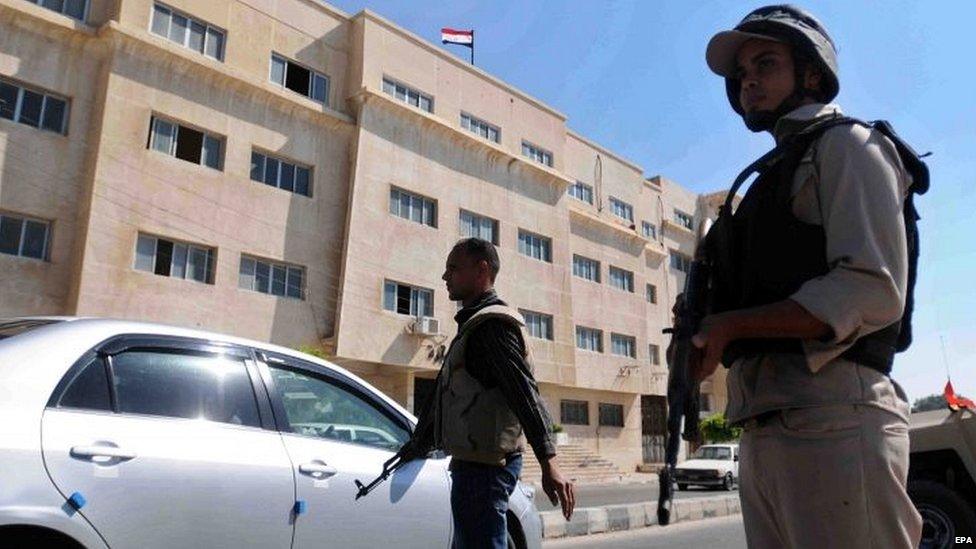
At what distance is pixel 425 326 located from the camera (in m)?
22.9

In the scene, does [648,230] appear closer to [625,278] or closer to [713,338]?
[625,278]

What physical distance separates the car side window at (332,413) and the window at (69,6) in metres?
18.1

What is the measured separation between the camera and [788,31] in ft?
5.44

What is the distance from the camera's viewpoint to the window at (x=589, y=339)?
3116cm

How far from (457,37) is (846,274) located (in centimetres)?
3095

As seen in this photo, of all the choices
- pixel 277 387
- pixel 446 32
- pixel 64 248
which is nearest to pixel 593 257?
pixel 446 32

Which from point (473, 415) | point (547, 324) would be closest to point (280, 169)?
A: point (547, 324)

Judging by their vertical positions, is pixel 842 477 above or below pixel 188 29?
below

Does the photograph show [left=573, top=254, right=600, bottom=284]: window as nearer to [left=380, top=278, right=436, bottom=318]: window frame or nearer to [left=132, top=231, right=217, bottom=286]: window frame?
[left=380, top=278, right=436, bottom=318]: window frame

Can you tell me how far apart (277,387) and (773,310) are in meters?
2.39

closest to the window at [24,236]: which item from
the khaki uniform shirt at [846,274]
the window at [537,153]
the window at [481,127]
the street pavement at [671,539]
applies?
the street pavement at [671,539]

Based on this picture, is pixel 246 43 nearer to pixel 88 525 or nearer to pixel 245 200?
pixel 245 200

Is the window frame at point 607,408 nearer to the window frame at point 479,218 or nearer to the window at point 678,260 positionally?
the window frame at point 479,218

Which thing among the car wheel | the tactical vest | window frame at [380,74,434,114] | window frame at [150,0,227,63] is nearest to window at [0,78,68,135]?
window frame at [150,0,227,63]
